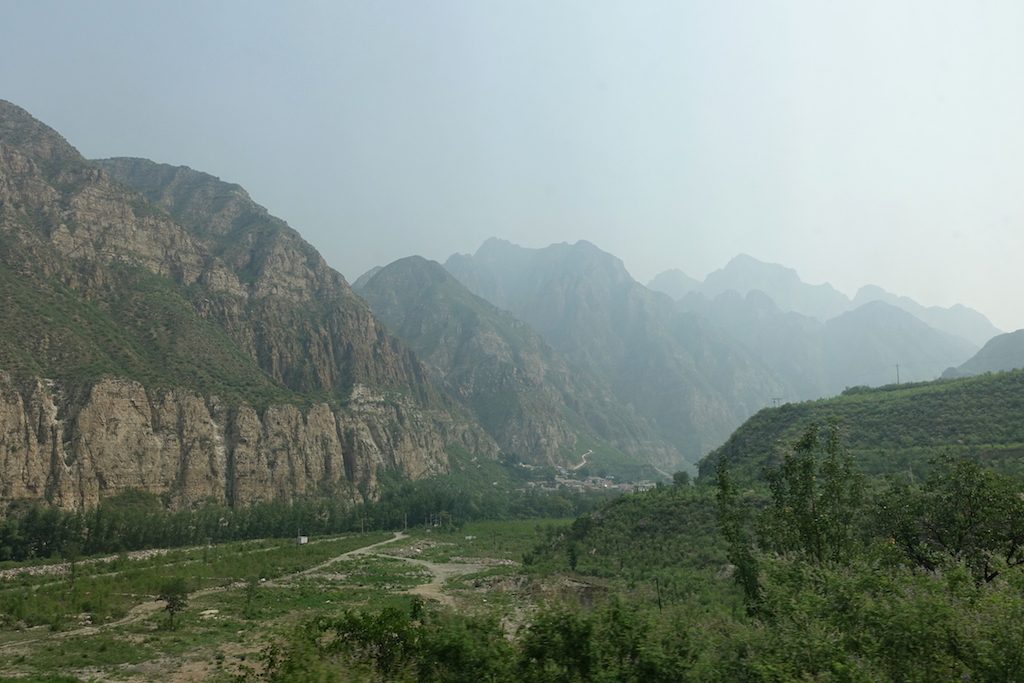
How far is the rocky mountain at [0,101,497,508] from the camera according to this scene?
81.2m

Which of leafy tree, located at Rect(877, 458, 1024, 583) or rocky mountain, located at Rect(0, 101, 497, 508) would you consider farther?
rocky mountain, located at Rect(0, 101, 497, 508)

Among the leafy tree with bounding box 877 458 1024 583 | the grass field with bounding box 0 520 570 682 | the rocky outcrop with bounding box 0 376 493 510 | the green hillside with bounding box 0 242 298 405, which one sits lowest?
the grass field with bounding box 0 520 570 682

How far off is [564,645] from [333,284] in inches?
6513

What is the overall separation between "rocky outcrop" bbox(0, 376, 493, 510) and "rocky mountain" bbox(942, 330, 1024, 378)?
161 m

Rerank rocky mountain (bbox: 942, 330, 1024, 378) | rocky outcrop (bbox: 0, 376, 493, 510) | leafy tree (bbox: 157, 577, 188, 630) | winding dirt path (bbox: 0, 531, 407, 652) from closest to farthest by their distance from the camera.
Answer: winding dirt path (bbox: 0, 531, 407, 652) → leafy tree (bbox: 157, 577, 188, 630) → rocky outcrop (bbox: 0, 376, 493, 510) → rocky mountain (bbox: 942, 330, 1024, 378)

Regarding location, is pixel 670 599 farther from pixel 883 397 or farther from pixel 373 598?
pixel 883 397

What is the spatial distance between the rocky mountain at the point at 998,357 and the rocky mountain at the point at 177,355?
491ft

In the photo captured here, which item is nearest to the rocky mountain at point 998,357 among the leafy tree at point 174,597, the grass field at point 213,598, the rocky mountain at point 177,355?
the rocky mountain at point 177,355

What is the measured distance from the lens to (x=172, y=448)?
9088 cm

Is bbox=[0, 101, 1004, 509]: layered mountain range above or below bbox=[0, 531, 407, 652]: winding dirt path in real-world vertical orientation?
above

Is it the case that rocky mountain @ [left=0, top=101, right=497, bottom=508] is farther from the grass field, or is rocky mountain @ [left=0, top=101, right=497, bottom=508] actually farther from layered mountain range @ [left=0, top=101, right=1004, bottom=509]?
the grass field

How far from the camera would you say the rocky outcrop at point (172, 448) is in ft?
246

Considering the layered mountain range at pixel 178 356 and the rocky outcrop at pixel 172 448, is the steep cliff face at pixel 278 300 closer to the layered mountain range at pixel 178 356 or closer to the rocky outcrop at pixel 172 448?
the layered mountain range at pixel 178 356

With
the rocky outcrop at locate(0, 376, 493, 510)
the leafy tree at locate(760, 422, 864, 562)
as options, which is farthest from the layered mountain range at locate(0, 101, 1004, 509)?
the leafy tree at locate(760, 422, 864, 562)
